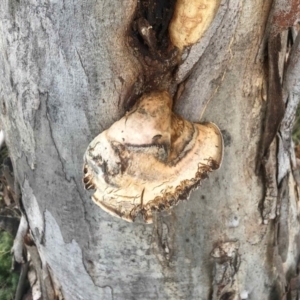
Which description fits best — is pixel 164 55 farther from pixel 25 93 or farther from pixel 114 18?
pixel 25 93

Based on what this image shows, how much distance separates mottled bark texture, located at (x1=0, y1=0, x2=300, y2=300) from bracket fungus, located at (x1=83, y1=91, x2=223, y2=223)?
0.12 metres

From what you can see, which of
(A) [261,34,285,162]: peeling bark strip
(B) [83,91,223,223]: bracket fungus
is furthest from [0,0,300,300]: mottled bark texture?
(B) [83,91,223,223]: bracket fungus

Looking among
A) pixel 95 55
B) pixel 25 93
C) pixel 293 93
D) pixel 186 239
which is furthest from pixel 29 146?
pixel 293 93

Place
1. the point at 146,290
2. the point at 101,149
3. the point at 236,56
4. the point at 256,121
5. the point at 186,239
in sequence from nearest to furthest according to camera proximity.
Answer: the point at 101,149 → the point at 236,56 → the point at 256,121 → the point at 186,239 → the point at 146,290

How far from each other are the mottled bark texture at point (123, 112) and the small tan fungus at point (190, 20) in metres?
0.05

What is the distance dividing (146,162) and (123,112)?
0.57ft

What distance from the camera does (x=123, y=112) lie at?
37.6 inches

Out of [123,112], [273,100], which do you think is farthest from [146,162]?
[273,100]

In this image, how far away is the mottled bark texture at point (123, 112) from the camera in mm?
899

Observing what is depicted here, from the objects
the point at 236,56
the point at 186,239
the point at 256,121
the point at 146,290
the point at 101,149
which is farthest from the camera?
the point at 146,290

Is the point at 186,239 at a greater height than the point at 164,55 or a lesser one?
lesser

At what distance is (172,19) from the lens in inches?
33.2

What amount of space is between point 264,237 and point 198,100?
55 cm

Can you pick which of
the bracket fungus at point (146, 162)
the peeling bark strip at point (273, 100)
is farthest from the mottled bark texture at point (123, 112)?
the bracket fungus at point (146, 162)
